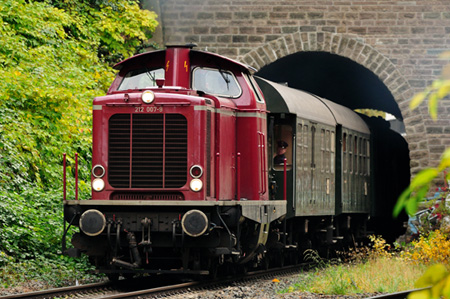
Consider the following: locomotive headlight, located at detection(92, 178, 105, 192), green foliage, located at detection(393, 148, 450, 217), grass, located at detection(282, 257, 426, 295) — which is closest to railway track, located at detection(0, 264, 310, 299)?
grass, located at detection(282, 257, 426, 295)

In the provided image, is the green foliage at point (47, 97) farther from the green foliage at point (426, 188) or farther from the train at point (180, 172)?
the green foliage at point (426, 188)

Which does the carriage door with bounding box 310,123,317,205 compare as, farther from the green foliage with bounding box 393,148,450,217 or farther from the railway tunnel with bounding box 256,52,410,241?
the green foliage with bounding box 393,148,450,217

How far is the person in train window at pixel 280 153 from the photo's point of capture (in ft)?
42.3

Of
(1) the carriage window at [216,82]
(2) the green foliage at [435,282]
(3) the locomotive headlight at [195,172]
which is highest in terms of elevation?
(1) the carriage window at [216,82]

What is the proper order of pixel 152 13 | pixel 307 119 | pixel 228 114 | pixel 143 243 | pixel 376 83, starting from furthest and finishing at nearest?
pixel 376 83
pixel 152 13
pixel 307 119
pixel 228 114
pixel 143 243

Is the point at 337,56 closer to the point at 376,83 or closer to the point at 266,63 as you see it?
the point at 266,63

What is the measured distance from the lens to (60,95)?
14516 millimetres

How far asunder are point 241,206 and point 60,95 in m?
5.96

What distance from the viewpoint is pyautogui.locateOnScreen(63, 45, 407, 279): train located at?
31.3 feet

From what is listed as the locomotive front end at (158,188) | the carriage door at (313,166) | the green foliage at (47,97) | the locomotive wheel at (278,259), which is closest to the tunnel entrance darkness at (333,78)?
the green foliage at (47,97)

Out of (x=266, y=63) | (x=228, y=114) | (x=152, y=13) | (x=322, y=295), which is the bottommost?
(x=322, y=295)

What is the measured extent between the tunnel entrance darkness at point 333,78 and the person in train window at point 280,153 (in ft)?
27.9

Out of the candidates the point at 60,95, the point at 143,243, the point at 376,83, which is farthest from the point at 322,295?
the point at 376,83

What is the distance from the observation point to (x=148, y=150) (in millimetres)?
9844
